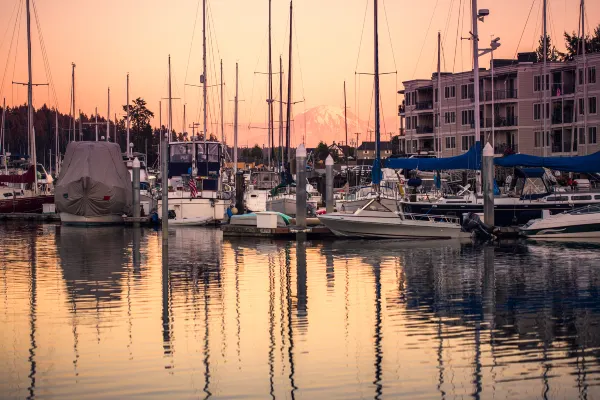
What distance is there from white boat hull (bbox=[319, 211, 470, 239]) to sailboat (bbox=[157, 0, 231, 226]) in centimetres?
1363

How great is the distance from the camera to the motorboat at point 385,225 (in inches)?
1766

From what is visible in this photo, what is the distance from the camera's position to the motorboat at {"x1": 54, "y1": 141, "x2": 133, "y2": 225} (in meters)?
60.0

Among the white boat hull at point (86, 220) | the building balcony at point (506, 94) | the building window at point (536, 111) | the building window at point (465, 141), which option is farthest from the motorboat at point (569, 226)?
the building window at point (465, 141)

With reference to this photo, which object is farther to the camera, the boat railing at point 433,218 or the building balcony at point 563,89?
the building balcony at point 563,89

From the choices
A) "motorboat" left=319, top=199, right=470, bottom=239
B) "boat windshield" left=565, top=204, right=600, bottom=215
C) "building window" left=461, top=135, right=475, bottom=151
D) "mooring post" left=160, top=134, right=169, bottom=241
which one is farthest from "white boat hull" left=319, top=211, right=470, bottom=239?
"building window" left=461, top=135, right=475, bottom=151

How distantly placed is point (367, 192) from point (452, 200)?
11.9 m

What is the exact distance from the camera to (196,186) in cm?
5969

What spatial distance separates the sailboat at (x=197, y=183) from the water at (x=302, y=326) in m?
20.1

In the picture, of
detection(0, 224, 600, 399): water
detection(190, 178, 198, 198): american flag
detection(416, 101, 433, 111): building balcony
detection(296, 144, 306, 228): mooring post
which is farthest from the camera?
detection(416, 101, 433, 111): building balcony

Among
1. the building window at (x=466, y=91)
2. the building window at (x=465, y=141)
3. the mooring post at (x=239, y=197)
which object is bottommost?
the mooring post at (x=239, y=197)

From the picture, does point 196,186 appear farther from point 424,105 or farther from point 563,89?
point 424,105

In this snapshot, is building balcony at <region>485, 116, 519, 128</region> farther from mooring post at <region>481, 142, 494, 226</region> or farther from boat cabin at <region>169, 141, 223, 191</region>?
mooring post at <region>481, 142, 494, 226</region>

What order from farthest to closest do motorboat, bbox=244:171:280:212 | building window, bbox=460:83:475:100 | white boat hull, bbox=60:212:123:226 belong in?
building window, bbox=460:83:475:100, motorboat, bbox=244:171:280:212, white boat hull, bbox=60:212:123:226

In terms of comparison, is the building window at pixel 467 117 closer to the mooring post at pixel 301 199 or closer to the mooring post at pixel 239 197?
the mooring post at pixel 239 197
